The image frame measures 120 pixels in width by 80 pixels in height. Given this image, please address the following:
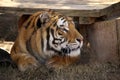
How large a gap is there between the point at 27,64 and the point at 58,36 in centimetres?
40

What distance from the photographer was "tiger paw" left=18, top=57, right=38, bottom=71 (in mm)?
3475

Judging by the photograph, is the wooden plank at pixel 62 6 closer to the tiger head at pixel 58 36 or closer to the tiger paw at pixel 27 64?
the tiger head at pixel 58 36

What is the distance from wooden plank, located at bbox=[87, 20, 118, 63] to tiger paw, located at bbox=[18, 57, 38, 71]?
2.55 feet

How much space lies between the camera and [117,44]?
374 cm

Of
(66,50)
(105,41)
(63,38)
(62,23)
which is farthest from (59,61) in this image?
(105,41)

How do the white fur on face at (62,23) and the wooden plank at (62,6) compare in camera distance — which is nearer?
the white fur on face at (62,23)

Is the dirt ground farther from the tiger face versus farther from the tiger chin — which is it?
the tiger face

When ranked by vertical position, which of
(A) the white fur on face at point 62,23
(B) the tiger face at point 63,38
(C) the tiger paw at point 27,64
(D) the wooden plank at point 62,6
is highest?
(D) the wooden plank at point 62,6

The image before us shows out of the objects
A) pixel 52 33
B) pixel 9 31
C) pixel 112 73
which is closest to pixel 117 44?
pixel 112 73

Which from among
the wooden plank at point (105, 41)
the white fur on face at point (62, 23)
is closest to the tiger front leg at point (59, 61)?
Result: the white fur on face at point (62, 23)

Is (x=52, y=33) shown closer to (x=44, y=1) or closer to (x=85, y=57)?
(x=85, y=57)

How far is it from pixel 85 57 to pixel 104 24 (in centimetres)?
43

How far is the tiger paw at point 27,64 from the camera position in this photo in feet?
11.4

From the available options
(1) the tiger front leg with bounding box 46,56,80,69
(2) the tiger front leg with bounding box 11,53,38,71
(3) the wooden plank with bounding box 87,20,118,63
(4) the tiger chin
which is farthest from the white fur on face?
(3) the wooden plank with bounding box 87,20,118,63
